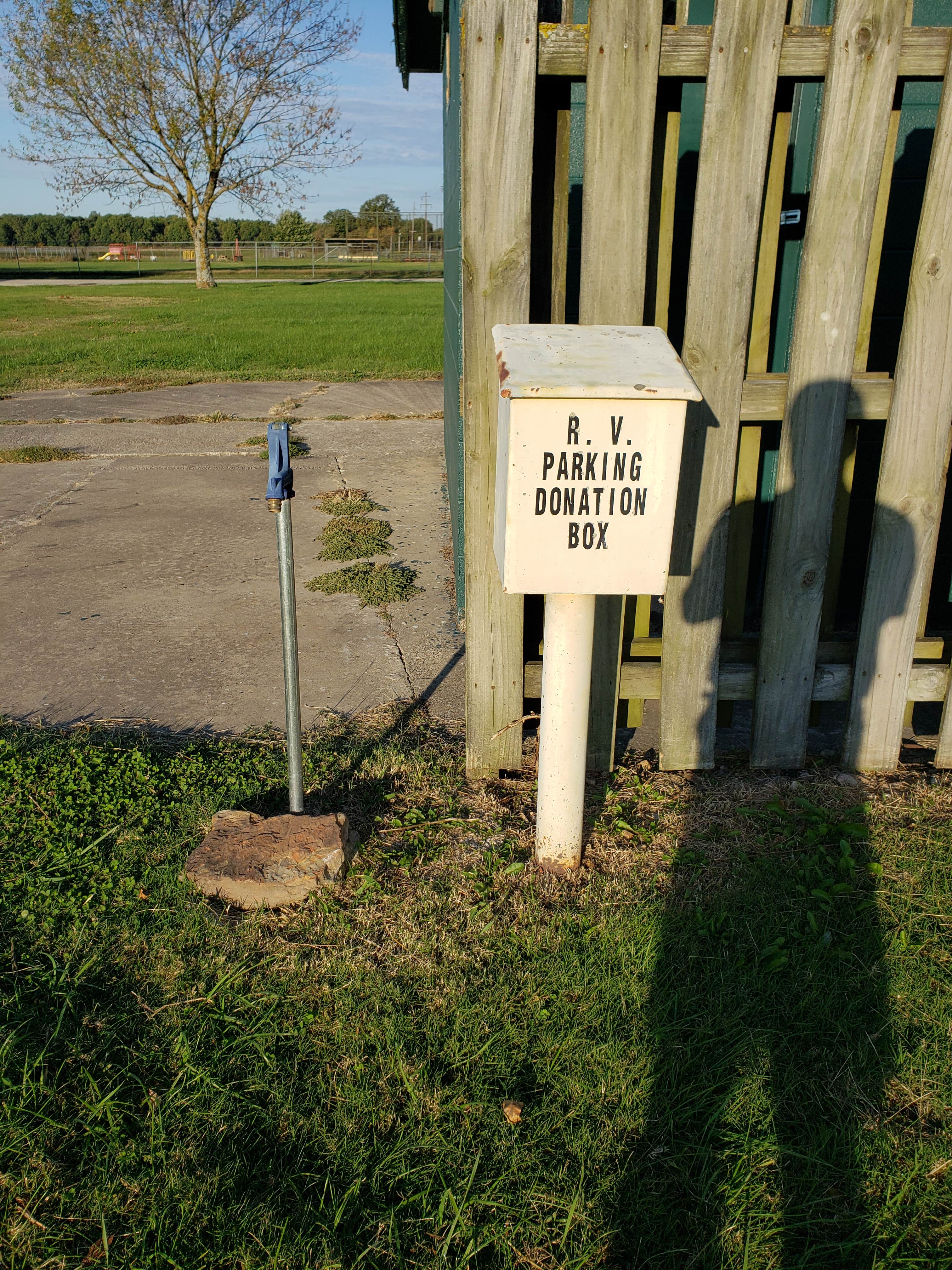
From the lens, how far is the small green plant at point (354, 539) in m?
5.31

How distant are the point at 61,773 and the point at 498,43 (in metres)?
2.49

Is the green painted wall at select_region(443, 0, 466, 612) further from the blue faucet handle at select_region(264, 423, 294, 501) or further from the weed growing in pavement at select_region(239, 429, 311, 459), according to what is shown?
the weed growing in pavement at select_region(239, 429, 311, 459)

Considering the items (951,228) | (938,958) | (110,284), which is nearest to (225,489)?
(951,228)

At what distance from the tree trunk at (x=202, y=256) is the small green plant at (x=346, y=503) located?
1241 inches

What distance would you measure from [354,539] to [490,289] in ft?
9.69

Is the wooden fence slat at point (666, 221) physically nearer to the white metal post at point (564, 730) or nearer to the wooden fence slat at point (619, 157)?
the wooden fence slat at point (619, 157)

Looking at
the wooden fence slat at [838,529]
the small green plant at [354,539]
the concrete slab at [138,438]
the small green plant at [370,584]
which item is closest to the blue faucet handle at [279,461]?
the wooden fence slat at [838,529]

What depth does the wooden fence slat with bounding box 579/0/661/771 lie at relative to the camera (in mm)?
2469

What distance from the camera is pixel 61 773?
3041 mm

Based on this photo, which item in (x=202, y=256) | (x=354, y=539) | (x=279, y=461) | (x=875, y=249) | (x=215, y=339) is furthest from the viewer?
(x=202, y=256)

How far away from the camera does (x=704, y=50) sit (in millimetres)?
2518

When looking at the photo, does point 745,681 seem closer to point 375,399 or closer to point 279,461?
point 279,461

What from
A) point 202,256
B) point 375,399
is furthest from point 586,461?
point 202,256

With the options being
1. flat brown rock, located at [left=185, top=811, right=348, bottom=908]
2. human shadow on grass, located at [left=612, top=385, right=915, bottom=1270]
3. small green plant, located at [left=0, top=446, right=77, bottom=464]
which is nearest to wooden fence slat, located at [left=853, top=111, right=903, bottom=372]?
human shadow on grass, located at [left=612, top=385, right=915, bottom=1270]
